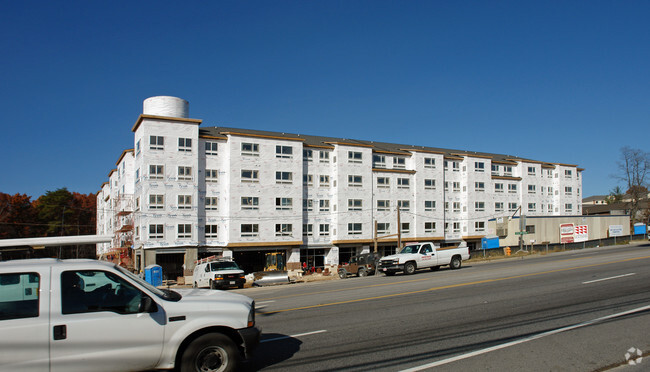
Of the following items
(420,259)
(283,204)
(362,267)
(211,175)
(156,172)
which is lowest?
(362,267)

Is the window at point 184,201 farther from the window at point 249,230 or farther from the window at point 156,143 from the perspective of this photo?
the window at point 249,230

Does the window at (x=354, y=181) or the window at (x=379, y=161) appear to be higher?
the window at (x=379, y=161)

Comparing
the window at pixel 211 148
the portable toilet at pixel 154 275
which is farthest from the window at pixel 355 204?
the portable toilet at pixel 154 275

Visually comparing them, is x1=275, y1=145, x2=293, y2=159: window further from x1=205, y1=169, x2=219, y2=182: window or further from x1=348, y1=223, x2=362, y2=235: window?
x1=348, y1=223, x2=362, y2=235: window

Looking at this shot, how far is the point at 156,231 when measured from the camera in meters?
46.6

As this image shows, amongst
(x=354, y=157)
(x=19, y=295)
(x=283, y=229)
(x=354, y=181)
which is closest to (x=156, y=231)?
(x=283, y=229)

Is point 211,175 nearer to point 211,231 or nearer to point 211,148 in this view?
point 211,148

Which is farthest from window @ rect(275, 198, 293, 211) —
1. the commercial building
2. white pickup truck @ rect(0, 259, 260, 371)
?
white pickup truck @ rect(0, 259, 260, 371)

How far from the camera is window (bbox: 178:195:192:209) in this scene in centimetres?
4781

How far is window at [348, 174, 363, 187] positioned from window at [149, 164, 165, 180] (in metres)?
21.2

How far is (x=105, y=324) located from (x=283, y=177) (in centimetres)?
4691

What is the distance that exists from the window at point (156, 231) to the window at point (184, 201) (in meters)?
2.75

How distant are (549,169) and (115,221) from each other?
61.8 m

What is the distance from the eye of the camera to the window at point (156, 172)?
4672 cm
